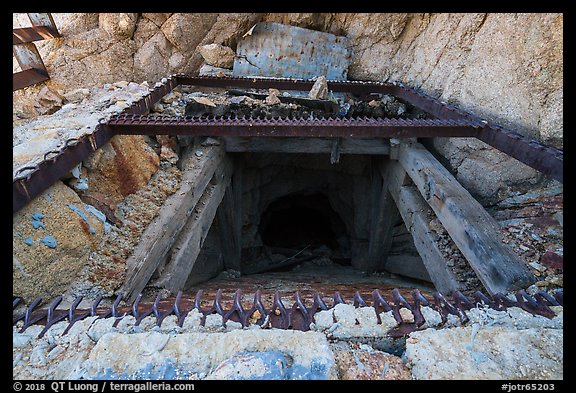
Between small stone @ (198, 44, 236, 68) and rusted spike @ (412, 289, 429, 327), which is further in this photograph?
small stone @ (198, 44, 236, 68)

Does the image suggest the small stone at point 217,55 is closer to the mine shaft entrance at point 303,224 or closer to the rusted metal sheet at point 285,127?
the rusted metal sheet at point 285,127

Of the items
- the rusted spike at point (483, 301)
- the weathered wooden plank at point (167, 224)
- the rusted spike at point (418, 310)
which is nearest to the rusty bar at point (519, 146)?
the rusted spike at point (483, 301)

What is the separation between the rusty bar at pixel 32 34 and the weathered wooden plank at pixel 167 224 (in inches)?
108

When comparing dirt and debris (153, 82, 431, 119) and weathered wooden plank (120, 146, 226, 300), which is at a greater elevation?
dirt and debris (153, 82, 431, 119)

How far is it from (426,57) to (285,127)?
2.88m

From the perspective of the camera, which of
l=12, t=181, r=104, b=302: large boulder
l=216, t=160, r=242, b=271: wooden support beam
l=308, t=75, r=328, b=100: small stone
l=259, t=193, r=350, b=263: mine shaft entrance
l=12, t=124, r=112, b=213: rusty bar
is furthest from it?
l=259, t=193, r=350, b=263: mine shaft entrance

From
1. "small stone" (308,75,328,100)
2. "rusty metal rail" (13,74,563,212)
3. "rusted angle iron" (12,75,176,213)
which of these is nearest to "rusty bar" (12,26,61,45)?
"rusty metal rail" (13,74,563,212)

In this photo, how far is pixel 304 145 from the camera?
4395 millimetres

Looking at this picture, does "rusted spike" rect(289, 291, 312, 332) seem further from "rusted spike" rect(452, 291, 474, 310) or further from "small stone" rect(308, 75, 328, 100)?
"small stone" rect(308, 75, 328, 100)

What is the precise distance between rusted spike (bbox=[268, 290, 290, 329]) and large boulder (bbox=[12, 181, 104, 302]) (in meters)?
1.28

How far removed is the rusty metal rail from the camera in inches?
77.6

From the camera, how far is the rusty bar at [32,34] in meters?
3.79
